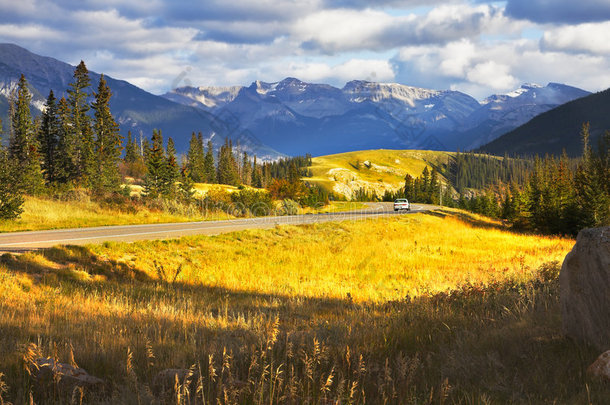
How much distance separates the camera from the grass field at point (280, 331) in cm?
412

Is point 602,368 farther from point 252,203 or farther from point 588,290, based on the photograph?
point 252,203

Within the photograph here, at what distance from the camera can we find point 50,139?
47.8 metres

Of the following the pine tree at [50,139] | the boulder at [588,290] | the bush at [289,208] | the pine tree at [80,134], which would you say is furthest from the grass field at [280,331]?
the pine tree at [50,139]

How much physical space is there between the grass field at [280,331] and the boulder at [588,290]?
0.26 metres

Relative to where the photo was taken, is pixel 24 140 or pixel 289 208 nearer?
pixel 289 208

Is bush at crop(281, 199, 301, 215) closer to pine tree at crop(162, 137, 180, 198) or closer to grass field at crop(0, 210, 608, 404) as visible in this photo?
pine tree at crop(162, 137, 180, 198)

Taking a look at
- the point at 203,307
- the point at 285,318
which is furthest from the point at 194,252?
the point at 285,318

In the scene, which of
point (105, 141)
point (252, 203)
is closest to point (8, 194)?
point (252, 203)

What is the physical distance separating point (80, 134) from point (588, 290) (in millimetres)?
52866

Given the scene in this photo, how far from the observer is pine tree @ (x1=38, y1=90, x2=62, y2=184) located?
47.8 meters

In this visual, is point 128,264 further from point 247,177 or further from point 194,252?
point 247,177

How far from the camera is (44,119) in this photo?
48.8 meters

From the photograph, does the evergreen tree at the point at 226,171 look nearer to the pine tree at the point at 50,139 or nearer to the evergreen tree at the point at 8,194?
the pine tree at the point at 50,139

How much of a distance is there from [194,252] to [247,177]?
132m
